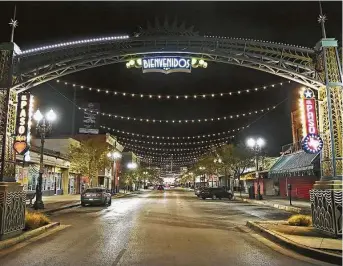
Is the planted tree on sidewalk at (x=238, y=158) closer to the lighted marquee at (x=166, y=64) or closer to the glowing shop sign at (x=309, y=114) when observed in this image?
the lighted marquee at (x=166, y=64)

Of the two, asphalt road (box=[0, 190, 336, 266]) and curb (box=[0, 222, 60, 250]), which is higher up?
curb (box=[0, 222, 60, 250])

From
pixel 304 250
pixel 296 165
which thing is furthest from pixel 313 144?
pixel 296 165

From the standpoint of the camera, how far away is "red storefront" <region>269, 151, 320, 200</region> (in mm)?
26859

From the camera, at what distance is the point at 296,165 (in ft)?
100

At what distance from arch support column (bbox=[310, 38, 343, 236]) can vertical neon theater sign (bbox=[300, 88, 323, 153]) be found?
1.14 ft

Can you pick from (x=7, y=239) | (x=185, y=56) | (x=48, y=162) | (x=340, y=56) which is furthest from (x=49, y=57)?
(x=48, y=162)

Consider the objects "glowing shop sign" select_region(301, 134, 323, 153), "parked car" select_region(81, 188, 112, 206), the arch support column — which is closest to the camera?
the arch support column

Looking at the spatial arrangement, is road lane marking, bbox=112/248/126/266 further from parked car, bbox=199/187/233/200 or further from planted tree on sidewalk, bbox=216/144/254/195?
planted tree on sidewalk, bbox=216/144/254/195

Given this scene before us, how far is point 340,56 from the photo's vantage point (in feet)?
43.2

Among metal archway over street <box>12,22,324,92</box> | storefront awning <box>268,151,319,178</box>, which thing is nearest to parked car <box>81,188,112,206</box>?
metal archway over street <box>12,22,324,92</box>

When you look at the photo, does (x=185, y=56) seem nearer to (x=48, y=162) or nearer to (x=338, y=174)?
(x=338, y=174)

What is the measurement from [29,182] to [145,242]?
3003cm

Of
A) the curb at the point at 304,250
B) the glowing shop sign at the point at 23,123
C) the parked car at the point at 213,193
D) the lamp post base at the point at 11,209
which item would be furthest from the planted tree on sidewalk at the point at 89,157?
the curb at the point at 304,250

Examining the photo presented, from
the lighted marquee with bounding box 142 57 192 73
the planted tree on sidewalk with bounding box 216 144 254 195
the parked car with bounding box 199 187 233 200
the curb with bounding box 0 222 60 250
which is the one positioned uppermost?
the lighted marquee with bounding box 142 57 192 73
